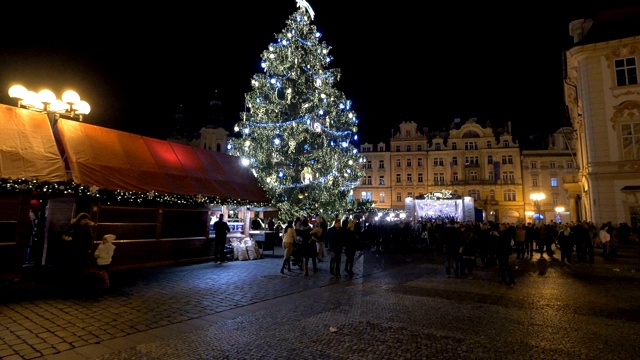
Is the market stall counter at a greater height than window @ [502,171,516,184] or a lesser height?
lesser

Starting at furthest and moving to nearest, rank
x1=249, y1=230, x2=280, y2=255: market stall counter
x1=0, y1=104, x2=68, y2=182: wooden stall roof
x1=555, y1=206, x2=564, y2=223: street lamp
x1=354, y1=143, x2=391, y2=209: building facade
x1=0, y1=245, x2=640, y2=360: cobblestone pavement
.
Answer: x1=354, y1=143, x2=391, y2=209: building facade < x1=555, y1=206, x2=564, y2=223: street lamp < x1=249, y1=230, x2=280, y2=255: market stall counter < x1=0, y1=104, x2=68, y2=182: wooden stall roof < x1=0, y1=245, x2=640, y2=360: cobblestone pavement

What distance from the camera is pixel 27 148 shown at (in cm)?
989

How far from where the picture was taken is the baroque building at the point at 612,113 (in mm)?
21047

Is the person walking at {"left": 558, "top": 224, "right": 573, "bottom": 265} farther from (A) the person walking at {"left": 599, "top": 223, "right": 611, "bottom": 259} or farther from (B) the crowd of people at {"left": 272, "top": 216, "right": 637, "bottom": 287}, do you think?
(A) the person walking at {"left": 599, "top": 223, "right": 611, "bottom": 259}

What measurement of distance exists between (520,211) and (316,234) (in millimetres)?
54231

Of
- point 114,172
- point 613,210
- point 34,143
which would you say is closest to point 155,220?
point 114,172

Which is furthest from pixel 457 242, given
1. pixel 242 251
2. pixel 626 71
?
pixel 626 71

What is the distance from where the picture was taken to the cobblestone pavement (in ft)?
16.9

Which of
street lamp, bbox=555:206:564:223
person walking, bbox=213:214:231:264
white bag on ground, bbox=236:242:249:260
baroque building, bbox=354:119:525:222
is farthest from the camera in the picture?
baroque building, bbox=354:119:525:222

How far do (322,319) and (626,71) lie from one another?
25.4m

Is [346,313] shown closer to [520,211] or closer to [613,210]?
[613,210]

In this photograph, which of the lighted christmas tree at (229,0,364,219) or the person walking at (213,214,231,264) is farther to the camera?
the lighted christmas tree at (229,0,364,219)

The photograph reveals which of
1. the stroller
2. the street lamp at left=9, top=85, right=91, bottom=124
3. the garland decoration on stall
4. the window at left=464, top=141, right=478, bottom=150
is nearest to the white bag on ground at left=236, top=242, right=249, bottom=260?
the garland decoration on stall

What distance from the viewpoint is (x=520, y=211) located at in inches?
2238
